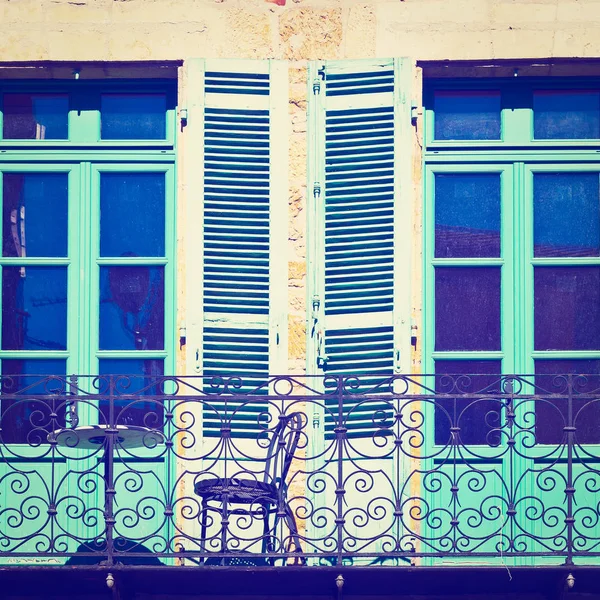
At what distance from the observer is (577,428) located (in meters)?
8.30

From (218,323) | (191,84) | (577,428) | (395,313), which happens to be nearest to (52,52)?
(191,84)

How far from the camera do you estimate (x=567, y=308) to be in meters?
8.48

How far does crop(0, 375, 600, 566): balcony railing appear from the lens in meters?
7.66

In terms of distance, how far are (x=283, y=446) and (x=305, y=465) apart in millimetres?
640

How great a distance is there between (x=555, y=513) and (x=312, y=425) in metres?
1.40

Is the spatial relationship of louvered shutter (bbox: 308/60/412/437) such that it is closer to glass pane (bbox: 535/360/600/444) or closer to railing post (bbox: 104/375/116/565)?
glass pane (bbox: 535/360/600/444)

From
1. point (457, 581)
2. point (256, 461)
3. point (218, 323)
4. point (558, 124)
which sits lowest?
point (457, 581)

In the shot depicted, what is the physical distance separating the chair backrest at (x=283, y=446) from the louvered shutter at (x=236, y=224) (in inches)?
11.0

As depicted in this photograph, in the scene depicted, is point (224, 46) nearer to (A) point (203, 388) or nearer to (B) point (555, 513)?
(A) point (203, 388)

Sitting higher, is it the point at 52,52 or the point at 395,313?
the point at 52,52

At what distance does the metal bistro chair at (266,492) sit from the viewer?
7461 mm

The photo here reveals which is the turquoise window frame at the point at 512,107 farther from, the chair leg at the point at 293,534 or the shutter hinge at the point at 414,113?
the chair leg at the point at 293,534

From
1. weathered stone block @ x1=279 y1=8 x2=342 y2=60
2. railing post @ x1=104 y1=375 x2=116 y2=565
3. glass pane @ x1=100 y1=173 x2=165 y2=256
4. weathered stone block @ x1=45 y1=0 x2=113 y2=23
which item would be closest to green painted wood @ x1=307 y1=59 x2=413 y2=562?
weathered stone block @ x1=279 y1=8 x2=342 y2=60

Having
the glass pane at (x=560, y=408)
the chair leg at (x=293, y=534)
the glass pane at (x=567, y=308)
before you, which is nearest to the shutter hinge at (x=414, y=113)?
the glass pane at (x=567, y=308)
